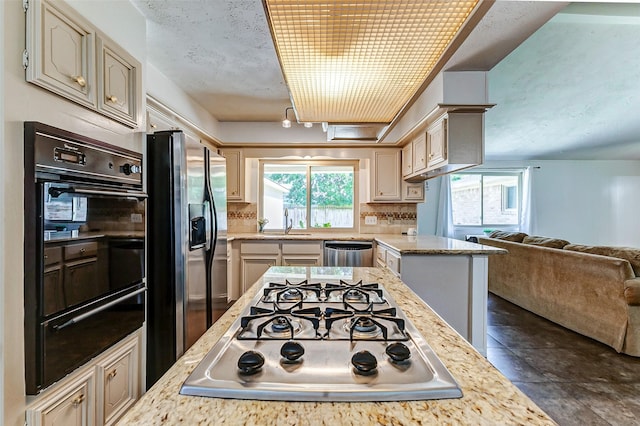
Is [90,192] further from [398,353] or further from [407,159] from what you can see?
[407,159]

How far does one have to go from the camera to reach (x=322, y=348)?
2.32ft

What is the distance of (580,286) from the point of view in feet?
9.93

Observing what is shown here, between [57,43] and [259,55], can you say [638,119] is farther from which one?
[57,43]

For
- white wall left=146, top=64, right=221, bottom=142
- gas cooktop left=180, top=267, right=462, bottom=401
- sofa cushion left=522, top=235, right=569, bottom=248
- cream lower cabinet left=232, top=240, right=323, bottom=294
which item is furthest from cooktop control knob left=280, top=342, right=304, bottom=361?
sofa cushion left=522, top=235, right=569, bottom=248

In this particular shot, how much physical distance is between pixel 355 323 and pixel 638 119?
20.2 ft

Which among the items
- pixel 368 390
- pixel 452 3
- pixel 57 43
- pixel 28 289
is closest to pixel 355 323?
pixel 368 390

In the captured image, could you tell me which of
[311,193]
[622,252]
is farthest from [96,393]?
[622,252]

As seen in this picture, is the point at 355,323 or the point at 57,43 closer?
the point at 355,323

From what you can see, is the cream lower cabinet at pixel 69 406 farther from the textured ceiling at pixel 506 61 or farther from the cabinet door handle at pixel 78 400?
the textured ceiling at pixel 506 61

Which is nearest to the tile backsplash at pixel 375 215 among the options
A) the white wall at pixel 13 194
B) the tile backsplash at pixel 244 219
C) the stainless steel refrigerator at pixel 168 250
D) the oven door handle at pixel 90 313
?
the tile backsplash at pixel 244 219

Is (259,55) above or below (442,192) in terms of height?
above

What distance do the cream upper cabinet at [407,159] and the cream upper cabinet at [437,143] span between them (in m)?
0.62

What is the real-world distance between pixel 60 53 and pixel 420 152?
2.95 m

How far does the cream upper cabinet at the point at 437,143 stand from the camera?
8.56ft
